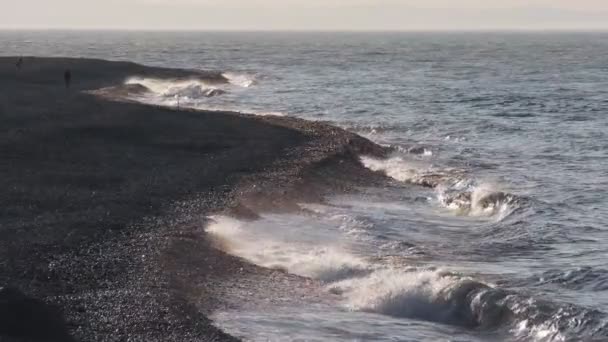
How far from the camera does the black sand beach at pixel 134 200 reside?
14773mm

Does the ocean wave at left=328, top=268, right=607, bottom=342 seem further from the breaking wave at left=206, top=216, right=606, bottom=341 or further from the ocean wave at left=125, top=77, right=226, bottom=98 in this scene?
the ocean wave at left=125, top=77, right=226, bottom=98

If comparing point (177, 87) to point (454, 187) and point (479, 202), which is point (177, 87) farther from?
point (479, 202)

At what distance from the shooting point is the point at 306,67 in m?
114

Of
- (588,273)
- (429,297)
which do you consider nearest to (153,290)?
(429,297)

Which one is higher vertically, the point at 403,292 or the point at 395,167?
the point at 403,292

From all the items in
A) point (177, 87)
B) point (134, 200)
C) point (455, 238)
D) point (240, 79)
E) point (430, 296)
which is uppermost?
point (134, 200)

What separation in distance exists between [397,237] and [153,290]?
340 inches

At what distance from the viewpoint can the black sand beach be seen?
14.8 m

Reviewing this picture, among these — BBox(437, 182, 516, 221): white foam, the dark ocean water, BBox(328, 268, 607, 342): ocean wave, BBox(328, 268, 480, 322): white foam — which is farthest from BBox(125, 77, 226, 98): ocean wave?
BBox(328, 268, 607, 342): ocean wave

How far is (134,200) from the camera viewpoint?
23609 mm

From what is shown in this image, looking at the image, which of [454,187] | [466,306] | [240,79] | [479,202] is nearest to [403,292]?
[466,306]

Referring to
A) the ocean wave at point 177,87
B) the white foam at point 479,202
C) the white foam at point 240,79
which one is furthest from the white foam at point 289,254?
the white foam at point 240,79

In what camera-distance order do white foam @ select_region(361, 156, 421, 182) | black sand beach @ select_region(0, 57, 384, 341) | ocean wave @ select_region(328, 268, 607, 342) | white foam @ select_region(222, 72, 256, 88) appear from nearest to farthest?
black sand beach @ select_region(0, 57, 384, 341) < ocean wave @ select_region(328, 268, 607, 342) < white foam @ select_region(361, 156, 421, 182) < white foam @ select_region(222, 72, 256, 88)

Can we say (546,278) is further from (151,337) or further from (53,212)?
(53,212)
